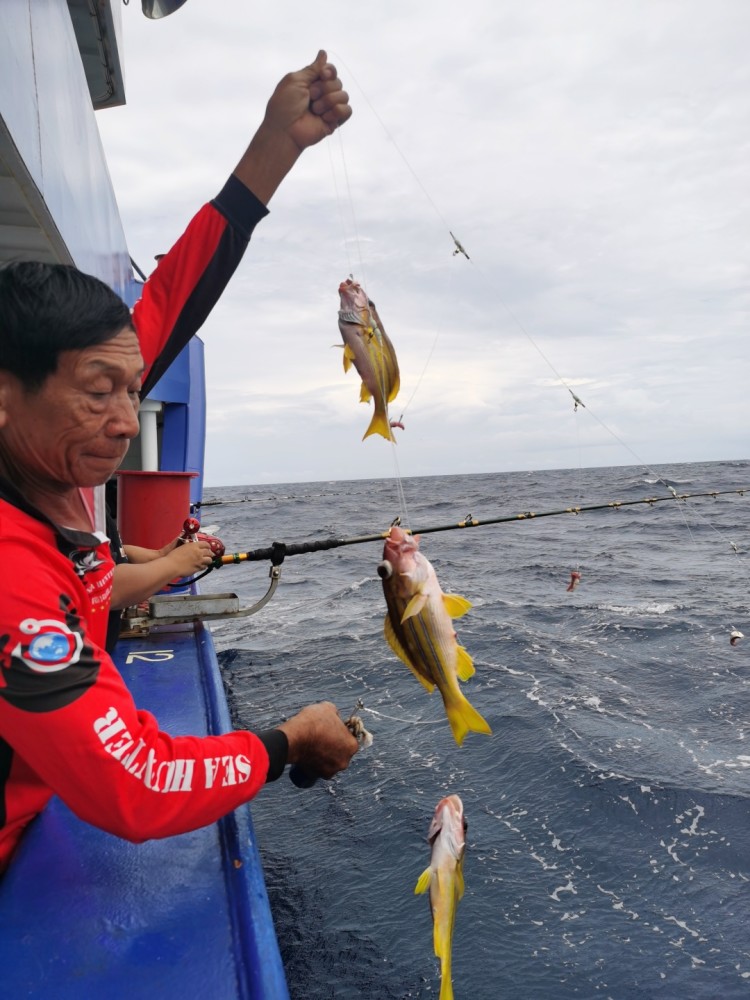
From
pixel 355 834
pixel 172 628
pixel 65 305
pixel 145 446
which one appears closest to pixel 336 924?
pixel 355 834

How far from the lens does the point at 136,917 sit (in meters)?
1.96

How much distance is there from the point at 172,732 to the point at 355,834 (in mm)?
2655

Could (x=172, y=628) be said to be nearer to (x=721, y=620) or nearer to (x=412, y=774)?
(x=412, y=774)

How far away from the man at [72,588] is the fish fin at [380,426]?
2.87 feet

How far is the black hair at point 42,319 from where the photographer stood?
1.55 m

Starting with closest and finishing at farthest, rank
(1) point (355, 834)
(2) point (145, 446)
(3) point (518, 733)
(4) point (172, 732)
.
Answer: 1. (4) point (172, 732)
2. (1) point (355, 834)
3. (3) point (518, 733)
4. (2) point (145, 446)

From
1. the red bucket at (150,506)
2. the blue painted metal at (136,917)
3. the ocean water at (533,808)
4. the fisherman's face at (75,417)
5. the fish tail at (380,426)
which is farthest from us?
the red bucket at (150,506)

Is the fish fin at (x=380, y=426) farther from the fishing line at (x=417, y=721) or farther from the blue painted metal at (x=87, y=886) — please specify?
the fishing line at (x=417, y=721)

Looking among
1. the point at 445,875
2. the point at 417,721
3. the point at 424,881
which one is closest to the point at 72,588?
the point at 424,881

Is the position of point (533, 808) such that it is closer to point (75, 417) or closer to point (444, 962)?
point (444, 962)

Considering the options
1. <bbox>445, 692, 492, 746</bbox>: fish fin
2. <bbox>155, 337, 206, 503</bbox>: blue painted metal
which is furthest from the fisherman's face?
<bbox>155, 337, 206, 503</bbox>: blue painted metal

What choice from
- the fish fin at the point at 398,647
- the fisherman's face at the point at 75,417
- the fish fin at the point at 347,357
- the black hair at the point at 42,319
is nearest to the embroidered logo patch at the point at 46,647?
the fisherman's face at the point at 75,417

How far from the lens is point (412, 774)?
253 inches

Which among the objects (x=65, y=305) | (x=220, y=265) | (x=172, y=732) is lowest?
(x=172, y=732)
